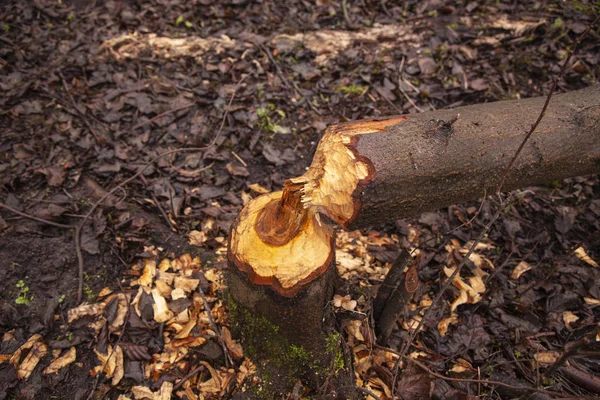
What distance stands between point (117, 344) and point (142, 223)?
2.73 feet

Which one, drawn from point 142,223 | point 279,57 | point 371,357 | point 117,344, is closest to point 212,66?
point 279,57

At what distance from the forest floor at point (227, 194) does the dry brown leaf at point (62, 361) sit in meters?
0.01

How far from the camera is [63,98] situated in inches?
139

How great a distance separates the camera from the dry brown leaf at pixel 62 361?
2.14 meters

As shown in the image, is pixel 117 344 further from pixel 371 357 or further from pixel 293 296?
pixel 371 357

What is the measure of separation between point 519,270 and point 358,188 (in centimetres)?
179

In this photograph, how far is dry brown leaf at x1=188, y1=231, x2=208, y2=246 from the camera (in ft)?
9.15

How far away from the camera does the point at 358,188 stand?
5.26 feet

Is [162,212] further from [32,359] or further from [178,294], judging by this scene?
[32,359]

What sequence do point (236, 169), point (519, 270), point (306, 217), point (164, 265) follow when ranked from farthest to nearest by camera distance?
1. point (236, 169)
2. point (519, 270)
3. point (164, 265)
4. point (306, 217)

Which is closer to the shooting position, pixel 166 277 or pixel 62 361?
pixel 62 361

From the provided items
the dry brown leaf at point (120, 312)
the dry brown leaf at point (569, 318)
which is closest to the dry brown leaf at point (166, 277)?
the dry brown leaf at point (120, 312)

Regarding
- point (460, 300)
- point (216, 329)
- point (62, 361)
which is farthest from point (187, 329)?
point (460, 300)

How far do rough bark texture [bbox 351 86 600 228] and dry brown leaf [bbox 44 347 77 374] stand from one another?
→ 5.78 ft
